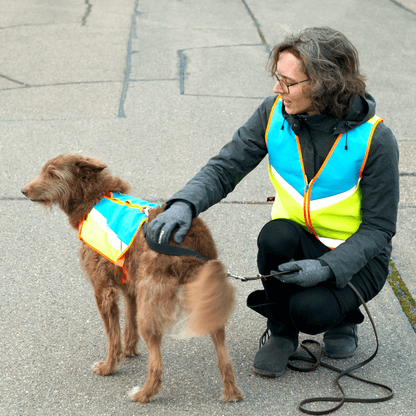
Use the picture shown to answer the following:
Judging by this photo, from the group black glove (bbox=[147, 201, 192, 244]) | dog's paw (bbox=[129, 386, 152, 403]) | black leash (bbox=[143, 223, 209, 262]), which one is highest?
black glove (bbox=[147, 201, 192, 244])

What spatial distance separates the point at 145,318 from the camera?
254 cm

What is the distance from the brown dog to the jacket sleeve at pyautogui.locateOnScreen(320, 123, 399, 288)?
0.61 m

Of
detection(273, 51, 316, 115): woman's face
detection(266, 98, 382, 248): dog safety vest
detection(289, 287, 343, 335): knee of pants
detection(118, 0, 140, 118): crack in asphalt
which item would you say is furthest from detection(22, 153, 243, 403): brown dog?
detection(118, 0, 140, 118): crack in asphalt

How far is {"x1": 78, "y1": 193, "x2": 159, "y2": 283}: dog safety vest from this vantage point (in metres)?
2.62

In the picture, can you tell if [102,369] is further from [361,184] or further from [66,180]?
[361,184]

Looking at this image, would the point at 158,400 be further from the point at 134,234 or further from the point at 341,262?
the point at 341,262

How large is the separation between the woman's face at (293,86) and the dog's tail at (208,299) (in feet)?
3.06

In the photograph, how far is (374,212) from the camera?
272 centimetres

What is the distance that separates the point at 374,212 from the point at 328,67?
81cm

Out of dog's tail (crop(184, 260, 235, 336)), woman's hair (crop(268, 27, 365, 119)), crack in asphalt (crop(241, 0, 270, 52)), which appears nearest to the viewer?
dog's tail (crop(184, 260, 235, 336))

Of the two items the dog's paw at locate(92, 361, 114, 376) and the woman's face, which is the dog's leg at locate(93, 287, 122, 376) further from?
the woman's face

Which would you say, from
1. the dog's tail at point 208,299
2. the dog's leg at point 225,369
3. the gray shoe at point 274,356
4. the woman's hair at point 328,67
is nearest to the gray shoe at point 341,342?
the gray shoe at point 274,356

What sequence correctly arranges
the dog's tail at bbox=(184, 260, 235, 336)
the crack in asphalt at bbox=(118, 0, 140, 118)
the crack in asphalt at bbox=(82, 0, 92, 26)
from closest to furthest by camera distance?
the dog's tail at bbox=(184, 260, 235, 336) < the crack in asphalt at bbox=(118, 0, 140, 118) < the crack in asphalt at bbox=(82, 0, 92, 26)

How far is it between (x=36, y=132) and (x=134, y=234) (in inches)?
161
